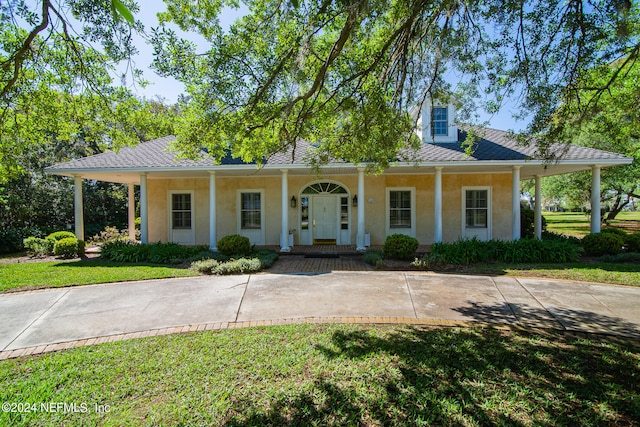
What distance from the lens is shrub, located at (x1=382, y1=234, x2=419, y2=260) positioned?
9945 millimetres

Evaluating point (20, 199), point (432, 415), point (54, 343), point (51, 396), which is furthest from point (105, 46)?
point (20, 199)

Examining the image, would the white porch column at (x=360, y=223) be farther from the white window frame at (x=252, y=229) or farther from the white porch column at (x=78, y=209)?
the white porch column at (x=78, y=209)

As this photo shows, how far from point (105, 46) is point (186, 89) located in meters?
Answer: 1.39

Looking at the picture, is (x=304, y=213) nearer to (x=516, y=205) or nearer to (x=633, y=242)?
(x=516, y=205)

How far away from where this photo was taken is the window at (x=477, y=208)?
13320 millimetres

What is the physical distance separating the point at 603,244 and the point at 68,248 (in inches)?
722

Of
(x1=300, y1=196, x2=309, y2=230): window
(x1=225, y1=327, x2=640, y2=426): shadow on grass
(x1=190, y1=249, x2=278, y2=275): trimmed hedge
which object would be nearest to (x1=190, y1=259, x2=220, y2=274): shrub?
(x1=190, y1=249, x2=278, y2=275): trimmed hedge

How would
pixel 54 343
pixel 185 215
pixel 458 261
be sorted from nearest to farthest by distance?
pixel 54 343 < pixel 458 261 < pixel 185 215

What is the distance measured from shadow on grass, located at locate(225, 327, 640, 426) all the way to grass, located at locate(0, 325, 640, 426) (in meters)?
0.01

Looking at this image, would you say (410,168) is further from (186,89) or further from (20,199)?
(20,199)

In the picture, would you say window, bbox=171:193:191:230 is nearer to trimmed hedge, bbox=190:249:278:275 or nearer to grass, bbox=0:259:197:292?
grass, bbox=0:259:197:292

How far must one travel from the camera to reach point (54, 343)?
14.5 feet

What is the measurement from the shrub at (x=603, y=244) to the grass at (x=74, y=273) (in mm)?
12748

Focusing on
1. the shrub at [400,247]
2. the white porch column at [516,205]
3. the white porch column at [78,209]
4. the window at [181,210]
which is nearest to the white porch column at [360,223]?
the shrub at [400,247]
